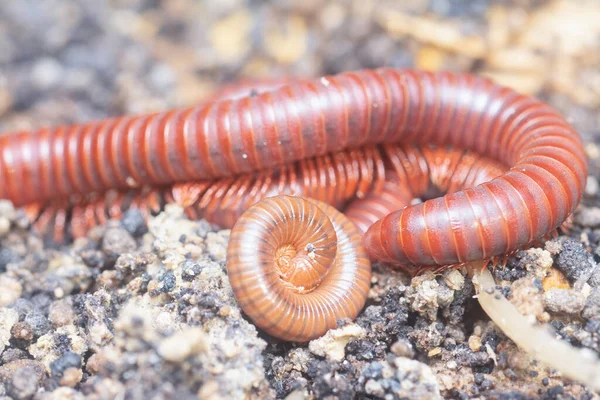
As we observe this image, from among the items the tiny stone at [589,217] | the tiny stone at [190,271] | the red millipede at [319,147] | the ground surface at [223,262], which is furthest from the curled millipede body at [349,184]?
the tiny stone at [190,271]

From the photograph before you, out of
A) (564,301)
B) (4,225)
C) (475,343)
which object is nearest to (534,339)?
(564,301)

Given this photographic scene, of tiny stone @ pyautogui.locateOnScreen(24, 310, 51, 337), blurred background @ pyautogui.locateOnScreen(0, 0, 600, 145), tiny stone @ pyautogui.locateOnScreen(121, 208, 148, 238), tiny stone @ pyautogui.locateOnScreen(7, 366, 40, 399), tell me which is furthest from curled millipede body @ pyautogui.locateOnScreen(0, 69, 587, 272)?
tiny stone @ pyautogui.locateOnScreen(7, 366, 40, 399)

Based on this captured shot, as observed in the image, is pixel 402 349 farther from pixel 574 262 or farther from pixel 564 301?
pixel 574 262

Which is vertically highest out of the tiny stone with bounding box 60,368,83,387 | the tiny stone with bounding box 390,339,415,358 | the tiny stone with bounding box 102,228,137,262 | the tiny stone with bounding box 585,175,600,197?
the tiny stone with bounding box 585,175,600,197

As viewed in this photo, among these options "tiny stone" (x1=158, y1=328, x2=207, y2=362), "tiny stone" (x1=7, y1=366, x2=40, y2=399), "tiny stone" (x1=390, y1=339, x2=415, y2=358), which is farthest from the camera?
"tiny stone" (x1=390, y1=339, x2=415, y2=358)

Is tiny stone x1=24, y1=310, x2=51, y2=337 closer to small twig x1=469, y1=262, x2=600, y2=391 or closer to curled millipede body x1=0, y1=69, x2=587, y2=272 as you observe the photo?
curled millipede body x1=0, y1=69, x2=587, y2=272

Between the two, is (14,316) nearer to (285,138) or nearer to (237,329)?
(237,329)

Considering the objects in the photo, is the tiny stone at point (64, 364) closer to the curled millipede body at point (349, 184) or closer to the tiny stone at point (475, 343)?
the curled millipede body at point (349, 184)
